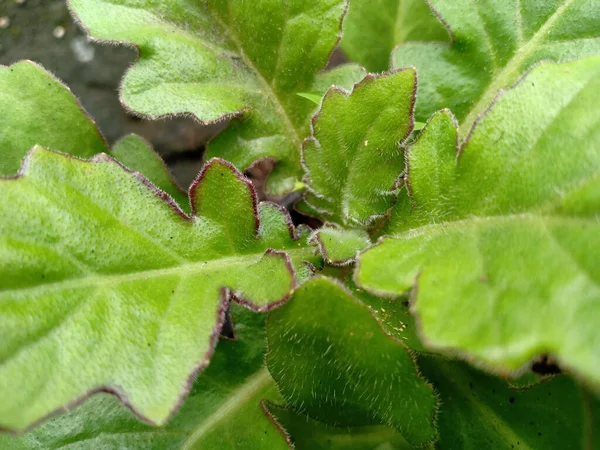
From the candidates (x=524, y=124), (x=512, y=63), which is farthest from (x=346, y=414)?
(x=512, y=63)

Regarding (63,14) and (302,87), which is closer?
(302,87)

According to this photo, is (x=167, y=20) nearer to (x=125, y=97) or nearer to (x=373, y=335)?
(x=125, y=97)

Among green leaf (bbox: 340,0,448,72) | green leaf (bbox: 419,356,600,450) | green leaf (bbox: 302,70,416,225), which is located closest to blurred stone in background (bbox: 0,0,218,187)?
green leaf (bbox: 340,0,448,72)

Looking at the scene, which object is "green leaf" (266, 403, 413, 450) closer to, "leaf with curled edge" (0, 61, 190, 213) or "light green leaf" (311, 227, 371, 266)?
"light green leaf" (311, 227, 371, 266)

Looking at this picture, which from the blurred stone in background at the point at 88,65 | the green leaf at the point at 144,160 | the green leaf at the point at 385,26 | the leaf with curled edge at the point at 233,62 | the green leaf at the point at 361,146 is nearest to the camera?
the green leaf at the point at 361,146

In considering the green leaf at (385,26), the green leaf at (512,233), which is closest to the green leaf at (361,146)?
the green leaf at (512,233)

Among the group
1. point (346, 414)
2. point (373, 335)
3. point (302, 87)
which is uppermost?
point (302, 87)

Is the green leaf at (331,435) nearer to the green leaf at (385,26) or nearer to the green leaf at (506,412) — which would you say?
the green leaf at (506,412)
